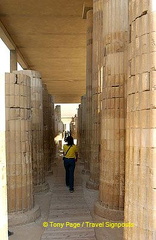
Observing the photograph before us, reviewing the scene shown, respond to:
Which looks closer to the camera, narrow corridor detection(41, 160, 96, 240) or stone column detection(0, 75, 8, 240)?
Answer: stone column detection(0, 75, 8, 240)

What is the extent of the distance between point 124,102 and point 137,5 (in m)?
2.73

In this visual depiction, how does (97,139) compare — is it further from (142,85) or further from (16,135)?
(142,85)

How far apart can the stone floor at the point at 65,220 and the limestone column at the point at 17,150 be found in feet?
1.10

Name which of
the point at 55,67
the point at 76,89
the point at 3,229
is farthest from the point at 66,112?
the point at 3,229

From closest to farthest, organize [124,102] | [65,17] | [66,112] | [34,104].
A: [124,102] < [34,104] < [65,17] < [66,112]

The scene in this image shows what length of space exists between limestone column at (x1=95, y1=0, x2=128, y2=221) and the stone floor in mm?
541

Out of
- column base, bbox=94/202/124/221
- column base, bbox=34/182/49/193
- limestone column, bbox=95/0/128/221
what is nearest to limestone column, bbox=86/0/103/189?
column base, bbox=34/182/49/193

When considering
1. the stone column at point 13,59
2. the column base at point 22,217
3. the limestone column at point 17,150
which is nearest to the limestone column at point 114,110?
the column base at point 22,217

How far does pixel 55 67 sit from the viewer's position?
24.0 m

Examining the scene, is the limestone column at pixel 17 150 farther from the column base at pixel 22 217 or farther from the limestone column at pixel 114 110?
the limestone column at pixel 114 110

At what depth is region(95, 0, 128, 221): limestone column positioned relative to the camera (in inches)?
227

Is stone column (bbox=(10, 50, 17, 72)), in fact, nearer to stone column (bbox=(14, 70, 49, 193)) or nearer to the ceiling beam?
the ceiling beam

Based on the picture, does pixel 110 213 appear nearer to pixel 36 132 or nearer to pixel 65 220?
pixel 65 220

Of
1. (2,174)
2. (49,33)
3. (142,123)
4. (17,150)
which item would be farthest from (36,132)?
(49,33)
